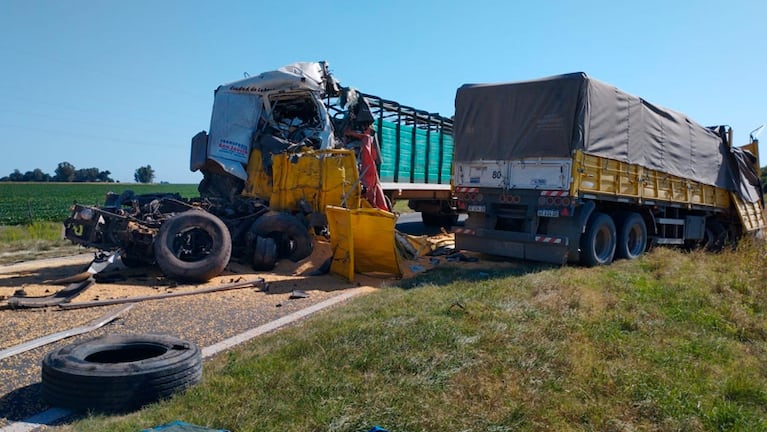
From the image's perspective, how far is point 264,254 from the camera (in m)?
9.08

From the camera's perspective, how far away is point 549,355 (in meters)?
4.55

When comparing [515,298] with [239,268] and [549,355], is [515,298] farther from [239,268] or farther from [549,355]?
[239,268]

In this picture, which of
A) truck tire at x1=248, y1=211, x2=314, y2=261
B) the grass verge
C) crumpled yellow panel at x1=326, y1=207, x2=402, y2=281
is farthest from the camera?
the grass verge

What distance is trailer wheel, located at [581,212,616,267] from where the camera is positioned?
31.6 feet

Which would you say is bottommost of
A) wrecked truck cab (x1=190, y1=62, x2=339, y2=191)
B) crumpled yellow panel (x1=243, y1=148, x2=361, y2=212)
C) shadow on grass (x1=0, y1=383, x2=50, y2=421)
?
shadow on grass (x1=0, y1=383, x2=50, y2=421)

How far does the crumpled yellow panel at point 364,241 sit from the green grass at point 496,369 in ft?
6.60

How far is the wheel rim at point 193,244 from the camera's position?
8.59m

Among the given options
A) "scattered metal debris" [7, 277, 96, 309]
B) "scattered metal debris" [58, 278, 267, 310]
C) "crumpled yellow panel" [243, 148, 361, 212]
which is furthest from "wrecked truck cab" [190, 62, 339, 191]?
"scattered metal debris" [7, 277, 96, 309]

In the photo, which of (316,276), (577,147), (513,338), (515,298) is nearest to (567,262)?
(577,147)

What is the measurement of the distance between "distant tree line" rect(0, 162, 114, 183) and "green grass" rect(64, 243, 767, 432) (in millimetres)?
96773

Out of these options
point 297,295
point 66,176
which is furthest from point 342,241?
point 66,176

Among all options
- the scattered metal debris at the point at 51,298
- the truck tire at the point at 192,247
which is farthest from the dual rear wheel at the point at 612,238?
the scattered metal debris at the point at 51,298

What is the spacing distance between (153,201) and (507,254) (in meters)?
6.23

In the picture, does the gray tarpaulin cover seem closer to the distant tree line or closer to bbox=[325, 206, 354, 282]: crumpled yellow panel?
bbox=[325, 206, 354, 282]: crumpled yellow panel
